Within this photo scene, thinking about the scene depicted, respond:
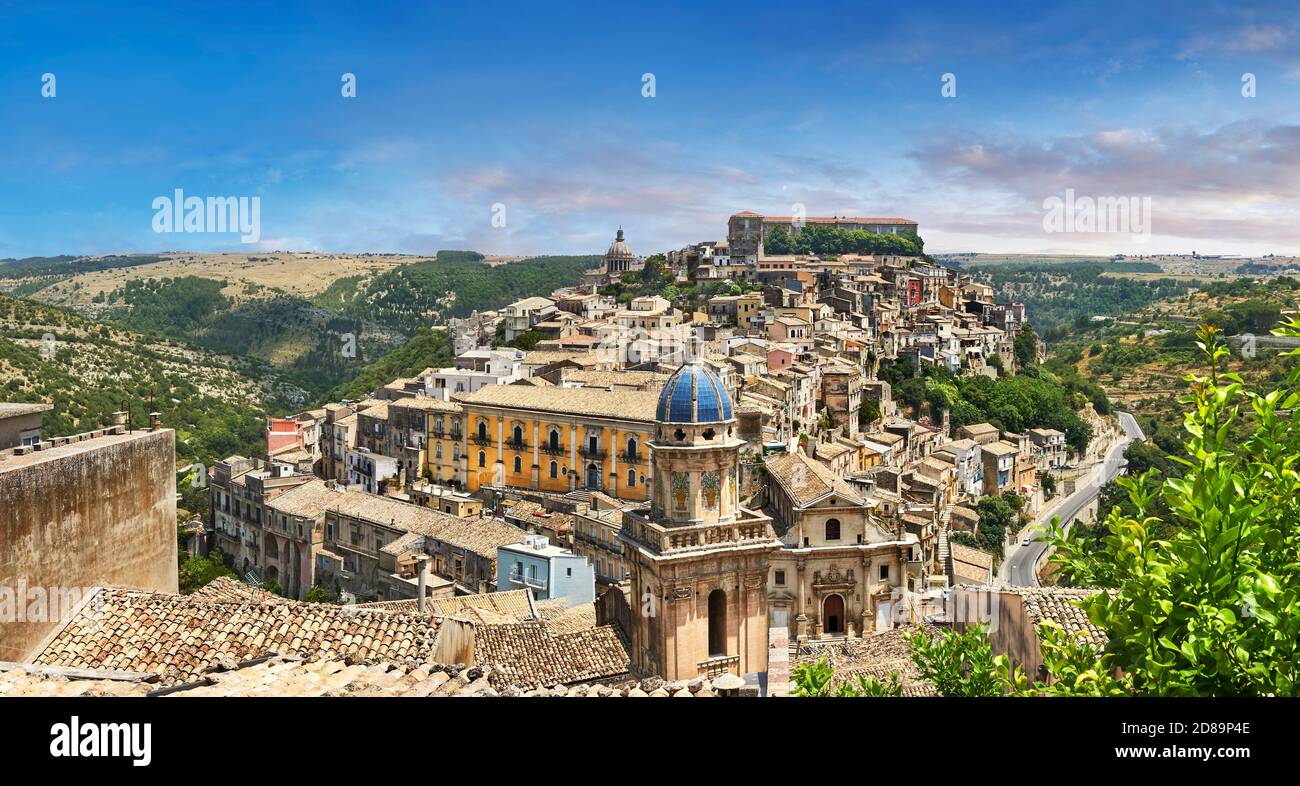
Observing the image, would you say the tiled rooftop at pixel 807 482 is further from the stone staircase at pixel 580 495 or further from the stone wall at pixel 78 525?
the stone wall at pixel 78 525

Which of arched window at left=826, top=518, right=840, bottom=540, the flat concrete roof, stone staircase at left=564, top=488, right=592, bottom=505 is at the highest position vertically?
the flat concrete roof

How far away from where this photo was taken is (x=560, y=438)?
42.7 metres

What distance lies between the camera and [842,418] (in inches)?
2212

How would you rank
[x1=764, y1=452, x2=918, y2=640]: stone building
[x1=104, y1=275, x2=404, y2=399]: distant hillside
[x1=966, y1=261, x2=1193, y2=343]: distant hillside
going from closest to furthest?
1. [x1=764, y1=452, x2=918, y2=640]: stone building
2. [x1=104, y1=275, x2=404, y2=399]: distant hillside
3. [x1=966, y1=261, x2=1193, y2=343]: distant hillside

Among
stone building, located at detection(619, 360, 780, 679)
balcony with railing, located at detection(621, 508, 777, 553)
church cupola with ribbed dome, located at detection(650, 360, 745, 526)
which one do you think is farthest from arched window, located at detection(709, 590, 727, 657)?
church cupola with ribbed dome, located at detection(650, 360, 745, 526)

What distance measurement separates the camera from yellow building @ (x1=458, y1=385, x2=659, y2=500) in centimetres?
4066

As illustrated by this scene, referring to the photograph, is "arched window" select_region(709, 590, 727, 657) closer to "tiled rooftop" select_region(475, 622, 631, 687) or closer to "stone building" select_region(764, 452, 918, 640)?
"tiled rooftop" select_region(475, 622, 631, 687)

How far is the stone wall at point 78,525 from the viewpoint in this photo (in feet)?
35.5

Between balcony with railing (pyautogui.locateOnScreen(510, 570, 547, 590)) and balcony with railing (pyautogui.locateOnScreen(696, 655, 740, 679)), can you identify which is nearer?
balcony with railing (pyautogui.locateOnScreen(696, 655, 740, 679))

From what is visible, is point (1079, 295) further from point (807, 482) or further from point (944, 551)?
point (807, 482)

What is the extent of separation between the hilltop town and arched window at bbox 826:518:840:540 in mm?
41

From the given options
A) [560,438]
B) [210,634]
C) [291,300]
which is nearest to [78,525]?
[210,634]
